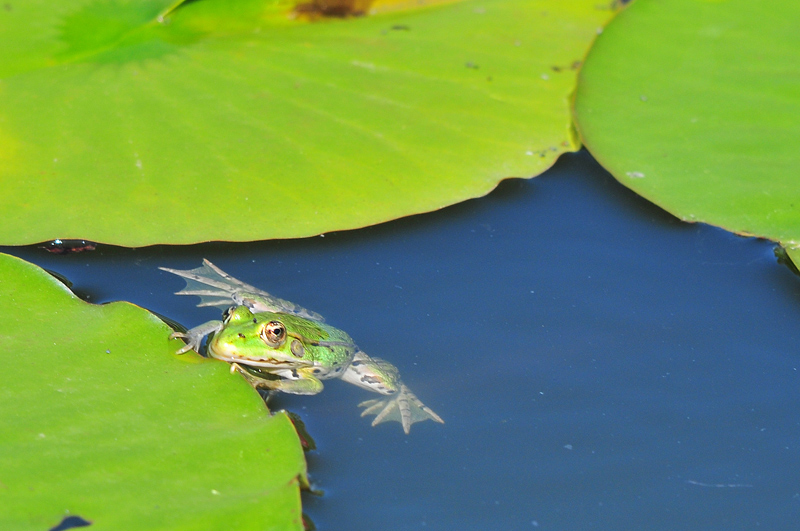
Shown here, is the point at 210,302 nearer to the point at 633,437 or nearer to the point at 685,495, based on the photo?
the point at 633,437

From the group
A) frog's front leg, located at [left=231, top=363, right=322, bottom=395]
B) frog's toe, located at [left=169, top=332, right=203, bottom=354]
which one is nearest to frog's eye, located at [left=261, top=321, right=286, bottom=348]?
frog's front leg, located at [left=231, top=363, right=322, bottom=395]

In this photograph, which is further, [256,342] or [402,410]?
[256,342]

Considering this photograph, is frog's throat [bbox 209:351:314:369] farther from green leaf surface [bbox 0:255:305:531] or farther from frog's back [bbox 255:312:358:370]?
green leaf surface [bbox 0:255:305:531]

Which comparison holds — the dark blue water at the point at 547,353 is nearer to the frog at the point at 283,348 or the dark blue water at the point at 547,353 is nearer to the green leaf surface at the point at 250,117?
the frog at the point at 283,348

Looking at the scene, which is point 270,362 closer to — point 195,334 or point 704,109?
point 195,334

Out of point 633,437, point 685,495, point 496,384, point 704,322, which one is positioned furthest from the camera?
point 704,322

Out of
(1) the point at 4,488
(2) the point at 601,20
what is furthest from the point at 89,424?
(2) the point at 601,20

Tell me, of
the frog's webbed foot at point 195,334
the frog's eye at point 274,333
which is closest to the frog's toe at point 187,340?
the frog's webbed foot at point 195,334

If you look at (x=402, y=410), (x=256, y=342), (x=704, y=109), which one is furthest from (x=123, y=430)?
(x=704, y=109)
